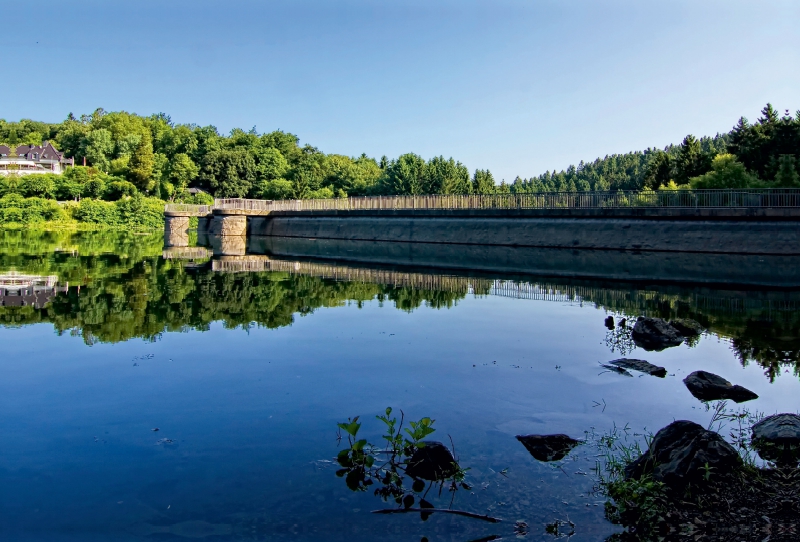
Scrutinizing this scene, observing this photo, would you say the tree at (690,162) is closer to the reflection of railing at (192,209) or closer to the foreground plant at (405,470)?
the reflection of railing at (192,209)

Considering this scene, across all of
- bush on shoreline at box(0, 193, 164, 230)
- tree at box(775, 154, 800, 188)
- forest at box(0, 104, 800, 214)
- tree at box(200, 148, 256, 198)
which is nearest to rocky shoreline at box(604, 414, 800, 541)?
tree at box(775, 154, 800, 188)

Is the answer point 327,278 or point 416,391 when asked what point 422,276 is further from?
point 416,391

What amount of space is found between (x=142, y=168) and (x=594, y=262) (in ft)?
296

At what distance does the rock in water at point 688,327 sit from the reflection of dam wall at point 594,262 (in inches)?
345

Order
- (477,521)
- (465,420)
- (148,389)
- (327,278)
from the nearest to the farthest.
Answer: (477,521)
(465,420)
(148,389)
(327,278)

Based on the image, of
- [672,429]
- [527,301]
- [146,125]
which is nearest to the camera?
[672,429]

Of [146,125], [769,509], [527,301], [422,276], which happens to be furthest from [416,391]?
[146,125]

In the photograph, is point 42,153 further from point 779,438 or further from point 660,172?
point 779,438

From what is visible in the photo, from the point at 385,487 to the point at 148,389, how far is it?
469cm

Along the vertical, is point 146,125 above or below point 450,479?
above

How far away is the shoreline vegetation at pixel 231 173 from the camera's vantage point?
63.0m

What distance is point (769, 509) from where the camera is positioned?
5.77 meters

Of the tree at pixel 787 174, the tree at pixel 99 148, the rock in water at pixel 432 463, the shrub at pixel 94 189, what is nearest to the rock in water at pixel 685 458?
the rock in water at pixel 432 463

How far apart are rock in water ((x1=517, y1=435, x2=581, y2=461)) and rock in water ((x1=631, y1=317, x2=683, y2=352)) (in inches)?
239
